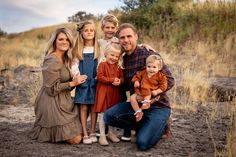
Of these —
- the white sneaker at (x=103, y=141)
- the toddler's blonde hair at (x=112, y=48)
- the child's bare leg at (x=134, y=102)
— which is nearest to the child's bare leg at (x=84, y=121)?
the white sneaker at (x=103, y=141)

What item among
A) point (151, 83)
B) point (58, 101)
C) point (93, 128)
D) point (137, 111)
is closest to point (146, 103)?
point (137, 111)

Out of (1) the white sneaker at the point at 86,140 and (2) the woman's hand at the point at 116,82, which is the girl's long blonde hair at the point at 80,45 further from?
(1) the white sneaker at the point at 86,140

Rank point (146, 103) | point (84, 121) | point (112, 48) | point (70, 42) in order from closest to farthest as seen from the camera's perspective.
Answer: point (146, 103)
point (112, 48)
point (84, 121)
point (70, 42)

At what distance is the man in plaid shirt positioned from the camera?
516cm

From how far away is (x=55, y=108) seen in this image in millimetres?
5301

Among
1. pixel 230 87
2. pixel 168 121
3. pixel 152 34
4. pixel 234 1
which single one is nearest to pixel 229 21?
pixel 234 1

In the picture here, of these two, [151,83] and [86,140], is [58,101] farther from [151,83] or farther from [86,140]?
[151,83]

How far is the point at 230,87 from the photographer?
28.0ft

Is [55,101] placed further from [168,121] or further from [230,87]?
[230,87]

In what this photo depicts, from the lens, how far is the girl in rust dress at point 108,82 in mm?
5285

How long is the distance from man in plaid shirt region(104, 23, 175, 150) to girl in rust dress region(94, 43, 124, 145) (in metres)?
0.12

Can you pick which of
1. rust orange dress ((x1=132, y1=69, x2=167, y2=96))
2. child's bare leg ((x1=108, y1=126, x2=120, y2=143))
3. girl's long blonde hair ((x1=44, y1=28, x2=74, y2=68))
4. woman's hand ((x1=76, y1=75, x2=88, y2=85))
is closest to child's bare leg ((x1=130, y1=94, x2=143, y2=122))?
rust orange dress ((x1=132, y1=69, x2=167, y2=96))

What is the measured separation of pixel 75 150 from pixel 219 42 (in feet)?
30.4

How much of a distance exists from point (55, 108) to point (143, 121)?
3.76 ft
